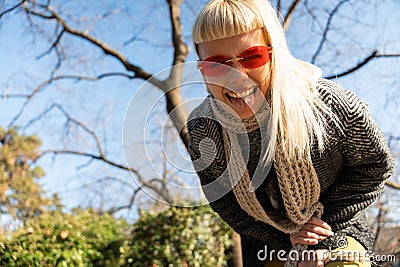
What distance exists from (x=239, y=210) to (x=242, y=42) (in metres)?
0.69

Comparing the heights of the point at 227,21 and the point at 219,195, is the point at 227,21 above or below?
above

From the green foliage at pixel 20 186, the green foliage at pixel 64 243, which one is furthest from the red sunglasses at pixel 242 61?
the green foliage at pixel 20 186

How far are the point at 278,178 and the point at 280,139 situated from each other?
0.15 m

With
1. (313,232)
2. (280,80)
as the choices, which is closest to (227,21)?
(280,80)

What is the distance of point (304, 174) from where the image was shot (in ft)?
5.46

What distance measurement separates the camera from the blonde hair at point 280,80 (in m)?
1.53

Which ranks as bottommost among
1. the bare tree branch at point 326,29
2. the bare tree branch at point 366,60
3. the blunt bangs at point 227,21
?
the blunt bangs at point 227,21

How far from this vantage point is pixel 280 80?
155cm

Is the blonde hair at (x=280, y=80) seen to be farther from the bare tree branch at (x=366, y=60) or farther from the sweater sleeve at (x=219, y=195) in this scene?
the bare tree branch at (x=366, y=60)

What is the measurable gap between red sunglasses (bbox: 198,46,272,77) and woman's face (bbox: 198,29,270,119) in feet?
0.03

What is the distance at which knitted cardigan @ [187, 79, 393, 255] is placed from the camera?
5.22ft

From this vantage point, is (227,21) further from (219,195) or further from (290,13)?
(290,13)

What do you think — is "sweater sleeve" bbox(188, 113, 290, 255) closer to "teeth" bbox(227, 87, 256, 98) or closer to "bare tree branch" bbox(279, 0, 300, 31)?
"teeth" bbox(227, 87, 256, 98)

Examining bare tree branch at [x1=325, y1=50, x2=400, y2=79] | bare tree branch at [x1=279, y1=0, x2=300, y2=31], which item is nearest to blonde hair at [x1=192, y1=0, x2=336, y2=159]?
Answer: bare tree branch at [x1=325, y1=50, x2=400, y2=79]
